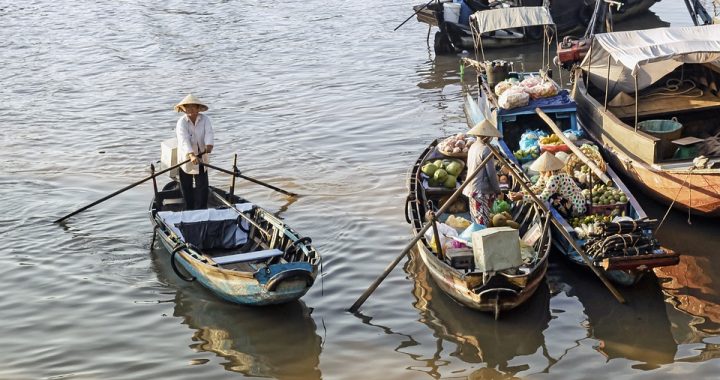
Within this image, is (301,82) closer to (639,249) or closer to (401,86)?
(401,86)

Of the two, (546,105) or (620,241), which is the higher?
(546,105)

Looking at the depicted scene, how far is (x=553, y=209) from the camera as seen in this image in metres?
9.55

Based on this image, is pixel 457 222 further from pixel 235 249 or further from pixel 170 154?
pixel 170 154


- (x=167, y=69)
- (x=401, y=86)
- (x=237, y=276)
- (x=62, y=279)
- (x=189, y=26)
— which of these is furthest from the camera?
(x=189, y=26)

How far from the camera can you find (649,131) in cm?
1145

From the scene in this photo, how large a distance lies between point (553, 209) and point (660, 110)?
11.5ft

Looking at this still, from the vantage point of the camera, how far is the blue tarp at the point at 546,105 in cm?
1223

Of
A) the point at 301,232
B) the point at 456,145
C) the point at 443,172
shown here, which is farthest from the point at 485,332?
the point at 456,145

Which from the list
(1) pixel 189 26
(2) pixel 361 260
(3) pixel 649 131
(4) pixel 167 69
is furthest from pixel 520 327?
(1) pixel 189 26

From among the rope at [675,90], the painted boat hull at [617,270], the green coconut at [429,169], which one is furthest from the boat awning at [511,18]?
the painted boat hull at [617,270]

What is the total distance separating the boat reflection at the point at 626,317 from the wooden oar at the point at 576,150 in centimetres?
108

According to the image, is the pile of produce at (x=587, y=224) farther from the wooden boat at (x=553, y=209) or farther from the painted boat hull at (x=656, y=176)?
the painted boat hull at (x=656, y=176)

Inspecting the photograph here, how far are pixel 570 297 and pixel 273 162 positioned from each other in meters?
6.30

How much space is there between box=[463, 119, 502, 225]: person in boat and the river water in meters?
0.93
